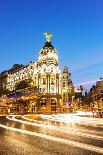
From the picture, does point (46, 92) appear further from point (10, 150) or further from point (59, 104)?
point (10, 150)

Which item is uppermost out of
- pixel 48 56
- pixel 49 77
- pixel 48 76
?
pixel 48 56

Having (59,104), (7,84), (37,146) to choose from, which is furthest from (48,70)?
(37,146)

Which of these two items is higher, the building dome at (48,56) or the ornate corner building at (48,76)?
the building dome at (48,56)

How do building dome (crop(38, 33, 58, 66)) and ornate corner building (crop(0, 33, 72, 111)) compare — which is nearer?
ornate corner building (crop(0, 33, 72, 111))

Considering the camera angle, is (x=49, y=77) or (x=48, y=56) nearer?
(x=49, y=77)

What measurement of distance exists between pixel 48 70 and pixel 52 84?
5235 mm

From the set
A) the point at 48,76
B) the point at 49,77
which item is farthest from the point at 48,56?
the point at 49,77

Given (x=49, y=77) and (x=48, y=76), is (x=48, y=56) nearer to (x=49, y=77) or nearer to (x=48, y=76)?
(x=48, y=76)

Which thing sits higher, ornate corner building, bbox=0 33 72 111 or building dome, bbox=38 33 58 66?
building dome, bbox=38 33 58 66

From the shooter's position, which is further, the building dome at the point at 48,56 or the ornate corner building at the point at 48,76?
the building dome at the point at 48,56

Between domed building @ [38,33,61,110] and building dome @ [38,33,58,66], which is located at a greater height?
building dome @ [38,33,58,66]

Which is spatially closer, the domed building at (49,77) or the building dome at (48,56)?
the domed building at (49,77)

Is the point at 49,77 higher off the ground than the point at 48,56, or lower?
lower

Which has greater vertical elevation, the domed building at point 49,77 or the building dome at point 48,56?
the building dome at point 48,56
